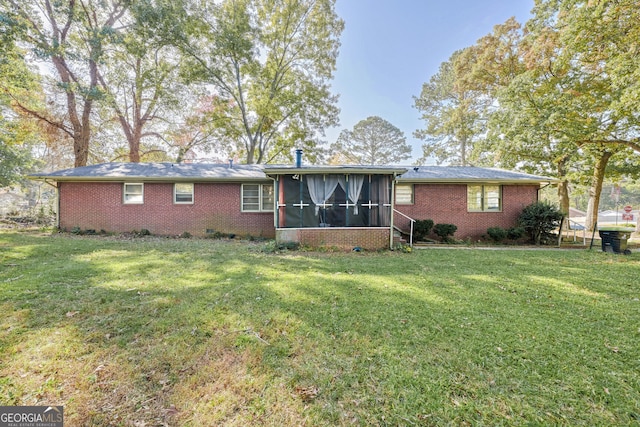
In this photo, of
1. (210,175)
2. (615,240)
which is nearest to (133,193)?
(210,175)

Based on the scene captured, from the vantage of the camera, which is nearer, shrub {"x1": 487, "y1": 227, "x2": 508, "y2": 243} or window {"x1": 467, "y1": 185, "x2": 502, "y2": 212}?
shrub {"x1": 487, "y1": 227, "x2": 508, "y2": 243}

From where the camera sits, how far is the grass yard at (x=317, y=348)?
1.93m

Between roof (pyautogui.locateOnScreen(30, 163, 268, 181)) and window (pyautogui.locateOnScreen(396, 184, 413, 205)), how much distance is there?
607cm

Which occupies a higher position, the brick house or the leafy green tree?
the leafy green tree

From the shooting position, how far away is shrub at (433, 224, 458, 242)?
10641 millimetres

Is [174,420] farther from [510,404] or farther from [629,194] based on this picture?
[629,194]

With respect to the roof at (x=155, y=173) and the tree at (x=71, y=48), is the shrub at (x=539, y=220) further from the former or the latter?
the tree at (x=71, y=48)

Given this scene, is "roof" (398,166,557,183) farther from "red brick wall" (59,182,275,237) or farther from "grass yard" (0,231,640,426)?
"red brick wall" (59,182,275,237)

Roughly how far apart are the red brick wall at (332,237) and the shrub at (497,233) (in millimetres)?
5754

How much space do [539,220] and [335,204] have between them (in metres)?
8.90

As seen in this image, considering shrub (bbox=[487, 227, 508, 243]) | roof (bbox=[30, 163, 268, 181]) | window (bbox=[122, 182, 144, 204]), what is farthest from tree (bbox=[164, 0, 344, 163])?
shrub (bbox=[487, 227, 508, 243])

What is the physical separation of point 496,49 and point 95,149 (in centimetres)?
2883

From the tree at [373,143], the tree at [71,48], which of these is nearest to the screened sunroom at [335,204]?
the tree at [71,48]

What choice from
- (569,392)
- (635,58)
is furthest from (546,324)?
(635,58)
